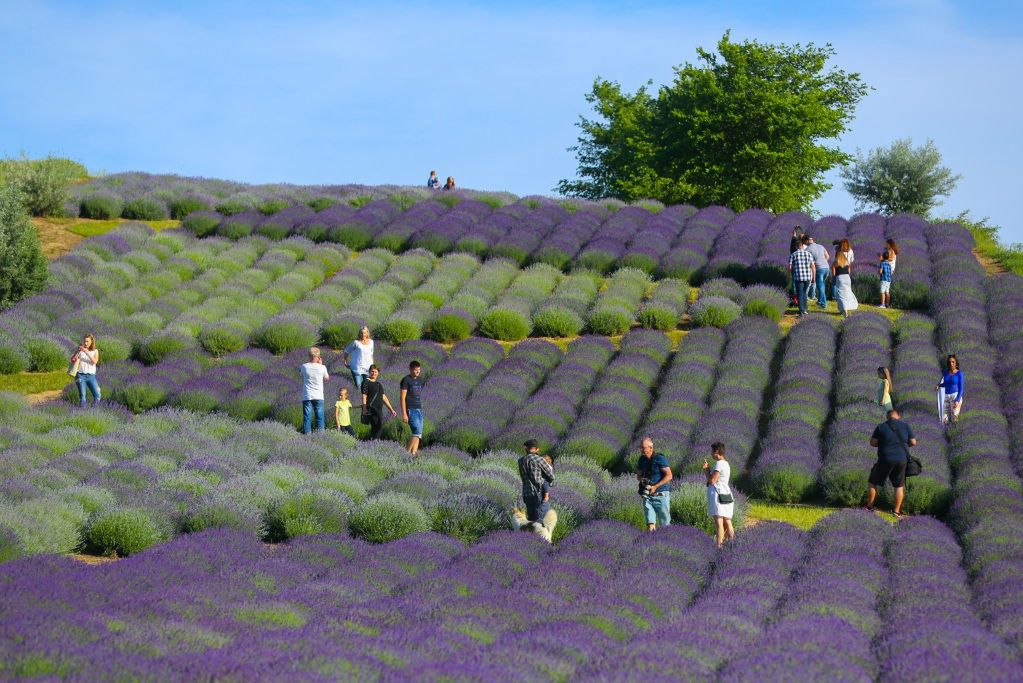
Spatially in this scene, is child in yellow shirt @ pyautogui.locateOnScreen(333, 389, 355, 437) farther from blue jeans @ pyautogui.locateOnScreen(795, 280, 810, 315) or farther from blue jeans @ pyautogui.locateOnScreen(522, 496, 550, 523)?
blue jeans @ pyautogui.locateOnScreen(795, 280, 810, 315)

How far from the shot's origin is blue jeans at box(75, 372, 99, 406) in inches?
754

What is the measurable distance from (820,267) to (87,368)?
1283 centimetres

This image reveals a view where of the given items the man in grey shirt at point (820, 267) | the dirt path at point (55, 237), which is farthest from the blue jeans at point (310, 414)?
the dirt path at point (55, 237)

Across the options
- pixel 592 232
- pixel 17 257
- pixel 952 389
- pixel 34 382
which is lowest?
pixel 34 382

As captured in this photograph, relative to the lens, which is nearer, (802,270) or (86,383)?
(86,383)

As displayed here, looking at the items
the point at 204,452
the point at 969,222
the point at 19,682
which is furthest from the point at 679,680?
the point at 969,222

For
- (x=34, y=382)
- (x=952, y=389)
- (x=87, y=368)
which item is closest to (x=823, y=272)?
(x=952, y=389)

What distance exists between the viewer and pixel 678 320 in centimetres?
2416

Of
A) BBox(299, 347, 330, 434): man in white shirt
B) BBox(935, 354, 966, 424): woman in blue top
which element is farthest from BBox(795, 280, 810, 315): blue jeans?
BBox(299, 347, 330, 434): man in white shirt

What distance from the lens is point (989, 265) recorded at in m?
28.3

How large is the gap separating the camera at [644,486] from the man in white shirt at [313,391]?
5.46m

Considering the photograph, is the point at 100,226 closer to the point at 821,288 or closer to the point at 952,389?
the point at 821,288

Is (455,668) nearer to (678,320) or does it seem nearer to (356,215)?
(678,320)

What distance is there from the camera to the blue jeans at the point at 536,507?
44.2ft
